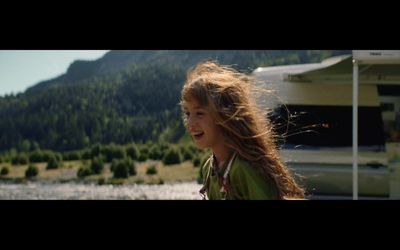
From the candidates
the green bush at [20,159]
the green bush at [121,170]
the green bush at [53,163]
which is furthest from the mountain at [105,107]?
the green bush at [121,170]

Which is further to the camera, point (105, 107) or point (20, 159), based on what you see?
point (20, 159)

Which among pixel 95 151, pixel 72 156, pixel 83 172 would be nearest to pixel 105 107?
pixel 95 151

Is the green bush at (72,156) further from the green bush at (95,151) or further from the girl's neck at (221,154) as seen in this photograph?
the girl's neck at (221,154)

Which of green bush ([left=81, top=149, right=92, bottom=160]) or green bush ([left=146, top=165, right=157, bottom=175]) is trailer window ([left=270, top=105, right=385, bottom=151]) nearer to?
green bush ([left=146, top=165, right=157, bottom=175])

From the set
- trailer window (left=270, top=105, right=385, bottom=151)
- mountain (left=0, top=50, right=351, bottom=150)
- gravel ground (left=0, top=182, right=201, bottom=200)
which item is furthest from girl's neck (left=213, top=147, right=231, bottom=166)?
mountain (left=0, top=50, right=351, bottom=150)

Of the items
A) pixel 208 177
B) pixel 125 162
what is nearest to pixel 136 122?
pixel 125 162

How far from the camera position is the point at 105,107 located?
894 inches

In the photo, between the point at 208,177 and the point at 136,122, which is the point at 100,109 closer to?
the point at 136,122

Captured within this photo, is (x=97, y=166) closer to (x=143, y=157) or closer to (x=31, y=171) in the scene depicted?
(x=143, y=157)

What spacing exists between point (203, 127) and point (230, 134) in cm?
8

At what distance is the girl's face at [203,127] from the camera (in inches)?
83.7
